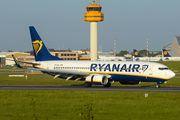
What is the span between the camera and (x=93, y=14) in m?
118

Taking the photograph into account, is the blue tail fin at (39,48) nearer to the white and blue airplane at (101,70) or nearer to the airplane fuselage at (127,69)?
the white and blue airplane at (101,70)

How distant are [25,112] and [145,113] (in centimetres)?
842

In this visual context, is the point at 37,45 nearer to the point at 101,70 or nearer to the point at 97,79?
the point at 101,70

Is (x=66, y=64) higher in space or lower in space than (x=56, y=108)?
higher

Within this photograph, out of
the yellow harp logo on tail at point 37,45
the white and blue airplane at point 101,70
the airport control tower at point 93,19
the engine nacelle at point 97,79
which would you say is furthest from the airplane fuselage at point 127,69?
the airport control tower at point 93,19

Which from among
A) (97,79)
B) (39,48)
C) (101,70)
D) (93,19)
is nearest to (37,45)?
(39,48)

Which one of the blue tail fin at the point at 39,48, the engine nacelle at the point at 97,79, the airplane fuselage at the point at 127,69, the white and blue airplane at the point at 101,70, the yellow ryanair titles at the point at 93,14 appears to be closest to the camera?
the airplane fuselage at the point at 127,69

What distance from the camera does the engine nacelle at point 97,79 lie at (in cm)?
4162

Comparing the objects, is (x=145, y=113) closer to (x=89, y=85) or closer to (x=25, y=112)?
(x=25, y=112)

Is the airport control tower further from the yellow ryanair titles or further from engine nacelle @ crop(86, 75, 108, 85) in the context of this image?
engine nacelle @ crop(86, 75, 108, 85)

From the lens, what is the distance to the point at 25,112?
2103 cm

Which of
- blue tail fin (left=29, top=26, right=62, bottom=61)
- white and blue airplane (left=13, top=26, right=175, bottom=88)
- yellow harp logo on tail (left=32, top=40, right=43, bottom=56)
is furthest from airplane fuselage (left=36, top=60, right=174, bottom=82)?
yellow harp logo on tail (left=32, top=40, right=43, bottom=56)

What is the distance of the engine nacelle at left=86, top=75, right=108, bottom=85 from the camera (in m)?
41.6

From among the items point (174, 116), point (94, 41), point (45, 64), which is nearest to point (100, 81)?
point (45, 64)
